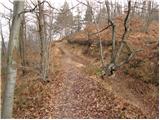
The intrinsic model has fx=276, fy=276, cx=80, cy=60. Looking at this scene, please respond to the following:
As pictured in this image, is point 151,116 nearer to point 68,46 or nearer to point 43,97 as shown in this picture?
point 43,97

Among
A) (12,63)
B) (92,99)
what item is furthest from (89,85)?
(12,63)

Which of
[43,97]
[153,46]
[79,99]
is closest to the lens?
[79,99]

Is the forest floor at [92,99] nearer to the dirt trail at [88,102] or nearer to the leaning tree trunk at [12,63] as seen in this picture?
the dirt trail at [88,102]

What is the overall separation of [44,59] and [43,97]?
11.6 feet

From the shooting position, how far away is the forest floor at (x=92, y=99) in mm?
12555

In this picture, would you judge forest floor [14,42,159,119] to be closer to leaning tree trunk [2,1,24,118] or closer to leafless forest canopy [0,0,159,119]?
leafless forest canopy [0,0,159,119]

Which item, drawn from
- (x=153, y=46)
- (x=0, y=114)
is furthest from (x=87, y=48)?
(x=0, y=114)

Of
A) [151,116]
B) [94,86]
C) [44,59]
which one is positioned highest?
[44,59]

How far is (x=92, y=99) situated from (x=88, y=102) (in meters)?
0.42

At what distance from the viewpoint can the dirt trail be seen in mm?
12299

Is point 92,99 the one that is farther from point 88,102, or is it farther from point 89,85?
point 89,85

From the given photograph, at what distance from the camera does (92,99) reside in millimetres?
14117

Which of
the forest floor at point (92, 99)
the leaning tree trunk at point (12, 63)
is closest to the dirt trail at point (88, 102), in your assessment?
the forest floor at point (92, 99)

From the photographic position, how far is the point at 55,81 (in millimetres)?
19125
